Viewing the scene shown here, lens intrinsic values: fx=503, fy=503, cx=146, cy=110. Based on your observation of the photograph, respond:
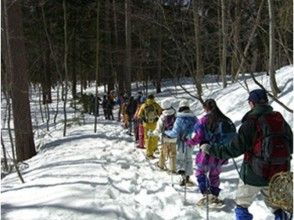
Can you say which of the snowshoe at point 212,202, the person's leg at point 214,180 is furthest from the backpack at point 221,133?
the snowshoe at point 212,202

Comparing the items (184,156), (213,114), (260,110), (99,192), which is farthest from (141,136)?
(260,110)

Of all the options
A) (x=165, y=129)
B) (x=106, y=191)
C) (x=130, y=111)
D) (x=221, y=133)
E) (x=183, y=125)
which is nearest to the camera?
(x=221, y=133)

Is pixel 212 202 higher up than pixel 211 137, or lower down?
lower down

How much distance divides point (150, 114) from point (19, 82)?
4217mm

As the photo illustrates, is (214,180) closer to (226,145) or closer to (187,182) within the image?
(187,182)

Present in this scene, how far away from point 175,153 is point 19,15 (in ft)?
22.6

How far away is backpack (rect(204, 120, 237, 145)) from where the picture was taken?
7.88 metres

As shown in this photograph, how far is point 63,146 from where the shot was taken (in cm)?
1570

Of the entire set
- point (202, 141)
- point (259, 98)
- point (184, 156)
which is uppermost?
point (259, 98)

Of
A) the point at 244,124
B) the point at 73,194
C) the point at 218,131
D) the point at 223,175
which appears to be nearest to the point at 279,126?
the point at 244,124

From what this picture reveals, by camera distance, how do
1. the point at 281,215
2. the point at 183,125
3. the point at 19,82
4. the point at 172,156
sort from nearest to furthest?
the point at 281,215
the point at 183,125
the point at 172,156
the point at 19,82

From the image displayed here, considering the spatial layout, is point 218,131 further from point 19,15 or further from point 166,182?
point 19,15

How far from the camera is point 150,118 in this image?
1389 cm

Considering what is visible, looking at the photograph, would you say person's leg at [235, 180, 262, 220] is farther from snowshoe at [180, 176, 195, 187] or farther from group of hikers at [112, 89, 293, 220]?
snowshoe at [180, 176, 195, 187]
